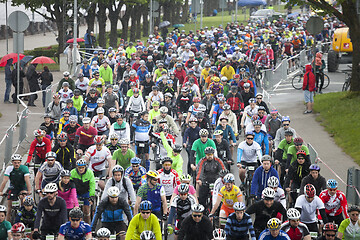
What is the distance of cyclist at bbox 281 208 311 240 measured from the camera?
11.9m

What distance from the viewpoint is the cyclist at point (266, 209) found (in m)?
12.7

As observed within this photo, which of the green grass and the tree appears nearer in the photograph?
the green grass

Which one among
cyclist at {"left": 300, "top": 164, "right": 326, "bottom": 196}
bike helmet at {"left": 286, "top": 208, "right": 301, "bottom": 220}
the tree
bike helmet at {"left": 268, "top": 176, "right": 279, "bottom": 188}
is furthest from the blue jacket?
the tree

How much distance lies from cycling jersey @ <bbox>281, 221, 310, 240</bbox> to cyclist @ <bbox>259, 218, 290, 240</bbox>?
1.60ft

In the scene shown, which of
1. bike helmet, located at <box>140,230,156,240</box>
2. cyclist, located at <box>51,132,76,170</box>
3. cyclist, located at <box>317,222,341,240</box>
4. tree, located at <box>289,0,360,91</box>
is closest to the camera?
bike helmet, located at <box>140,230,156,240</box>

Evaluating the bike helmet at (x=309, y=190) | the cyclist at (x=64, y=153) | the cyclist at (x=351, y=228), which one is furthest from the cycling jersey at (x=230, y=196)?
the cyclist at (x=64, y=153)

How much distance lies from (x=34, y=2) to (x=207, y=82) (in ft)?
67.6

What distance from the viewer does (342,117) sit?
26250 mm

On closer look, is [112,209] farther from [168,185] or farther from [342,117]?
[342,117]

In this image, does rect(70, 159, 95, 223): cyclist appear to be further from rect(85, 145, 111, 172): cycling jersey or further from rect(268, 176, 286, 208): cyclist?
rect(268, 176, 286, 208): cyclist

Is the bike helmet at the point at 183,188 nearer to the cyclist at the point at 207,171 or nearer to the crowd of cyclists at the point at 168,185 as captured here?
the crowd of cyclists at the point at 168,185

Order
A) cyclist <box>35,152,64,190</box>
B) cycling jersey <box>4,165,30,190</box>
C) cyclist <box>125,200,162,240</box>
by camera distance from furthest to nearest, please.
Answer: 1. cycling jersey <box>4,165,30,190</box>
2. cyclist <box>35,152,64,190</box>
3. cyclist <box>125,200,162,240</box>

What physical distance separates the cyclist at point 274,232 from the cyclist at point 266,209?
3.55ft

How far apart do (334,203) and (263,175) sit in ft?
4.96
